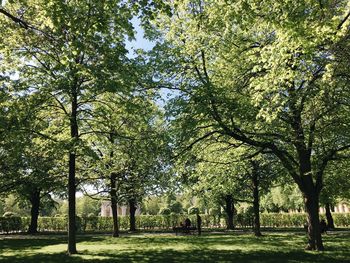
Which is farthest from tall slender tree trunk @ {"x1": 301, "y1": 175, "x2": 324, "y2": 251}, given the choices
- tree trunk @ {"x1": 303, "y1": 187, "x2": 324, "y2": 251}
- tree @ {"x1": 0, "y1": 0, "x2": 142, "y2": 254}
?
tree @ {"x1": 0, "y1": 0, "x2": 142, "y2": 254}

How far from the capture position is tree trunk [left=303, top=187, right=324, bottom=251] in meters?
15.7

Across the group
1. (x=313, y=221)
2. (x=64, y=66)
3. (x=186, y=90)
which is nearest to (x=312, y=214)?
(x=313, y=221)

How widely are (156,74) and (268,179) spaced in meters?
13.8

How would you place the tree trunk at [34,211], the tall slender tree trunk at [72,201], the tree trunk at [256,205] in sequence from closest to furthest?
the tall slender tree trunk at [72,201], the tree trunk at [256,205], the tree trunk at [34,211]

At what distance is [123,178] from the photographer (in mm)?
29297

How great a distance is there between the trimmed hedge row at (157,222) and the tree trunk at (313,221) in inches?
928

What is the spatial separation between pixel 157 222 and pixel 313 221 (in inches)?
Answer: 1122

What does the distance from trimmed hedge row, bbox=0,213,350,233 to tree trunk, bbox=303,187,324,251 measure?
23574mm

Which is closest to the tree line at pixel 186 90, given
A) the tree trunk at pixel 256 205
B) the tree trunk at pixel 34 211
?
the tree trunk at pixel 256 205

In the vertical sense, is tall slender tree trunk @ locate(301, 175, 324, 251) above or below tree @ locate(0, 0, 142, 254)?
below

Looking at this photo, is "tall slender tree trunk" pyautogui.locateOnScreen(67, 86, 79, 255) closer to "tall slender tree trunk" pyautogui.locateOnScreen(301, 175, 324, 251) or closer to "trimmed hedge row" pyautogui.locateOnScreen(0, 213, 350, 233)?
"tall slender tree trunk" pyautogui.locateOnScreen(301, 175, 324, 251)

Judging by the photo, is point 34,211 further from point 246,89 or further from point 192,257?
point 246,89

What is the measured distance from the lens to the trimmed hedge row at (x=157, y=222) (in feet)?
129

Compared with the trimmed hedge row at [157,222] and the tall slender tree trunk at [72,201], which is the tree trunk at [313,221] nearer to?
the tall slender tree trunk at [72,201]
